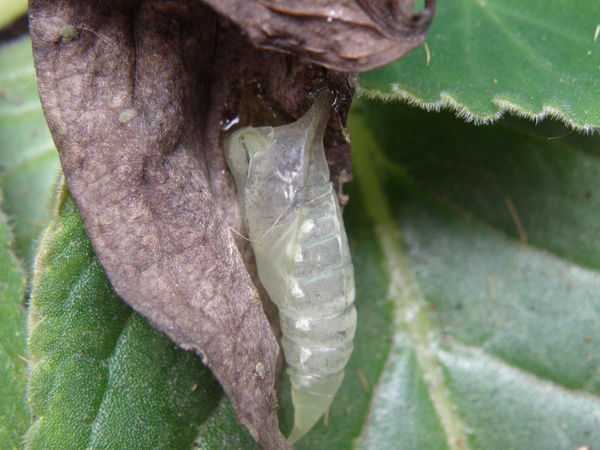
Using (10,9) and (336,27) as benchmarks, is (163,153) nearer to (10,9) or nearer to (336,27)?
(336,27)

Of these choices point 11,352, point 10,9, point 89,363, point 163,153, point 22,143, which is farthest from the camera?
point 22,143

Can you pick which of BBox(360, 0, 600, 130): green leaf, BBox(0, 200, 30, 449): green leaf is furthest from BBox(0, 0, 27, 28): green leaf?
BBox(360, 0, 600, 130): green leaf

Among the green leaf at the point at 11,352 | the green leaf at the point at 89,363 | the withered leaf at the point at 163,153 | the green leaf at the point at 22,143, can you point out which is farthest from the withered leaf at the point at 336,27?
the green leaf at the point at 22,143

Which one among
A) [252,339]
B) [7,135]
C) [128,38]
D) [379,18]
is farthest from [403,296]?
[7,135]

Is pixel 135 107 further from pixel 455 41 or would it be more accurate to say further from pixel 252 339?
pixel 455 41

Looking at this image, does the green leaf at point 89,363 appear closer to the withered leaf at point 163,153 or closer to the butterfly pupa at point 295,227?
the withered leaf at point 163,153

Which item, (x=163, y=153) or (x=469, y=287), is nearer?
(x=163, y=153)

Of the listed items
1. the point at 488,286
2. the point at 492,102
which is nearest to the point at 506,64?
the point at 492,102
